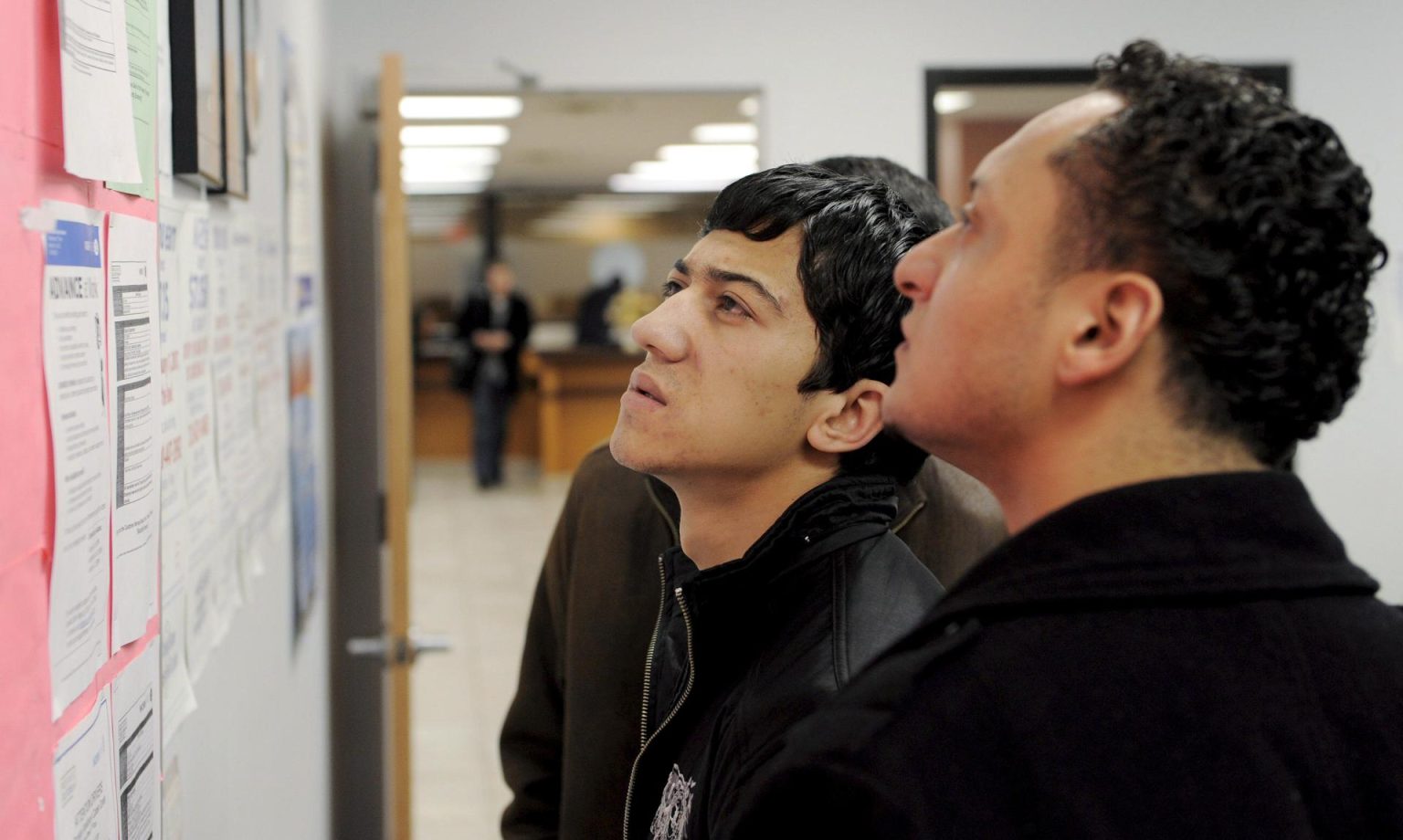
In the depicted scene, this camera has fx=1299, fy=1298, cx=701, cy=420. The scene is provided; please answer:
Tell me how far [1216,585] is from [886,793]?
211 millimetres

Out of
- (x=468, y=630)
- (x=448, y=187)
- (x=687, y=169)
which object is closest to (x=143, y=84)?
(x=468, y=630)

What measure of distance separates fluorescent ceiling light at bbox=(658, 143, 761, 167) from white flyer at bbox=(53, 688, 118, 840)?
38.3 feet

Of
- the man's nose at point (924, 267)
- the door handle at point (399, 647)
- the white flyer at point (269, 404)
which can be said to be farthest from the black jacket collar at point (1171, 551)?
the door handle at point (399, 647)

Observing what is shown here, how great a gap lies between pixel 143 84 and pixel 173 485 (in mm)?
377

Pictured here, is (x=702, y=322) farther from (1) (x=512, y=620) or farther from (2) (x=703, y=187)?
(2) (x=703, y=187)

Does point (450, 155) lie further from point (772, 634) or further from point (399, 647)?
point (772, 634)

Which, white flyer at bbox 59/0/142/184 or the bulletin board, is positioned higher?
white flyer at bbox 59/0/142/184

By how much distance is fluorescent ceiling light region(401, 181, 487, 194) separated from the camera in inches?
608

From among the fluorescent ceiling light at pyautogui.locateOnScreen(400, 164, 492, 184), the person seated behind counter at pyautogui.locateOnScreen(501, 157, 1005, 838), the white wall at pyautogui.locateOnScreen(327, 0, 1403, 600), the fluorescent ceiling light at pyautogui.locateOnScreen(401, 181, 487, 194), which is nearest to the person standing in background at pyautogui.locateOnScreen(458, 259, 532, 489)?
the fluorescent ceiling light at pyautogui.locateOnScreen(400, 164, 492, 184)

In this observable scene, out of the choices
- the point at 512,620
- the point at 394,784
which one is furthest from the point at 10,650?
the point at 512,620

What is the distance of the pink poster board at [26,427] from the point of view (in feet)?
2.38

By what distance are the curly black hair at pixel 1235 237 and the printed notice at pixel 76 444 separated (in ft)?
2.06

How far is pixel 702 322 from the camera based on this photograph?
4.33 feet

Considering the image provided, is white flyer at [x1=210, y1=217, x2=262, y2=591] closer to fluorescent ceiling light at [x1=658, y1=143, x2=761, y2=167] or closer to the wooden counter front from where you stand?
the wooden counter front
